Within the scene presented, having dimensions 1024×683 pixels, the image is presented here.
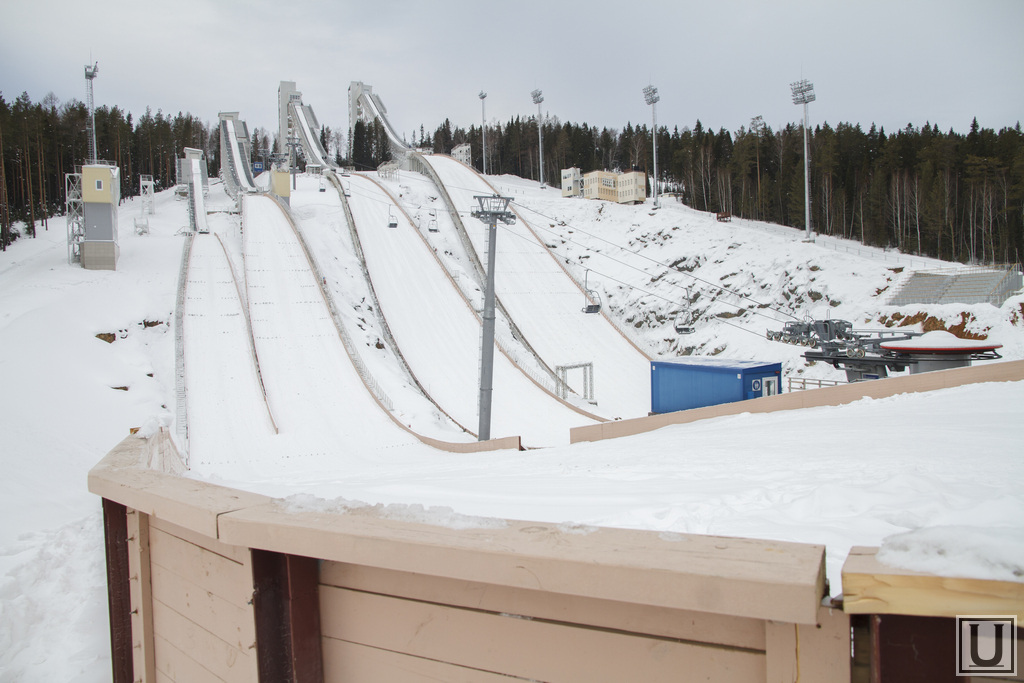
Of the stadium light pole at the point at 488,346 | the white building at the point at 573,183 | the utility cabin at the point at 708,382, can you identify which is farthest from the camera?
the white building at the point at 573,183

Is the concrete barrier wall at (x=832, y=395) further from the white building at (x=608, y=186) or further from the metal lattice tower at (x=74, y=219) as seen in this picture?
the white building at (x=608, y=186)

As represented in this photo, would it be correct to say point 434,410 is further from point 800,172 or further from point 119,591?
point 800,172

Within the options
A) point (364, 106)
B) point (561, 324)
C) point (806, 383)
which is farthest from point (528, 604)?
point (364, 106)

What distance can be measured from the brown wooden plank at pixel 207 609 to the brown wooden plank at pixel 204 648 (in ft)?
0.09

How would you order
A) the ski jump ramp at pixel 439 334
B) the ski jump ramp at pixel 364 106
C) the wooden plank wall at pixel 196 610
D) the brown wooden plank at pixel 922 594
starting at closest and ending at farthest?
1. the brown wooden plank at pixel 922 594
2. the wooden plank wall at pixel 196 610
3. the ski jump ramp at pixel 439 334
4. the ski jump ramp at pixel 364 106

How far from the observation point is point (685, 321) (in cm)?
2850

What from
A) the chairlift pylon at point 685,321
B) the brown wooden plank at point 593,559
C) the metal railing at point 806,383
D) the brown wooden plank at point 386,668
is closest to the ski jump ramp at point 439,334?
the metal railing at point 806,383

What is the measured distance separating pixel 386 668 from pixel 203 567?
976 millimetres

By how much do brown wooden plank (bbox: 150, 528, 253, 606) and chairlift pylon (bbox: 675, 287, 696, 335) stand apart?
26.8 meters

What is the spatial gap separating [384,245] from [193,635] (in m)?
29.7

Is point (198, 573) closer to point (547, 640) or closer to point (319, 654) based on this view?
point (319, 654)

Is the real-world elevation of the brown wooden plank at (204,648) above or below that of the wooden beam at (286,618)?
below

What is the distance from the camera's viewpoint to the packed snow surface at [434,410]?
9.80 feet

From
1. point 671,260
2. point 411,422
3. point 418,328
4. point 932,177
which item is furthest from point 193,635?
point 932,177
